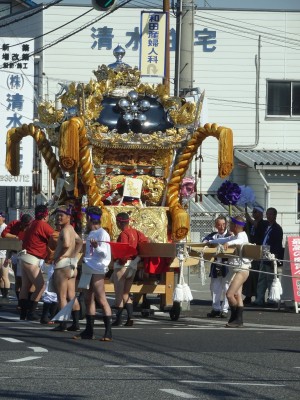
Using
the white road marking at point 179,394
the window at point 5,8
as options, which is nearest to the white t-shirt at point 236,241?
the white road marking at point 179,394

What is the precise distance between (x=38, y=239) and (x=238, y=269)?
3.19 m

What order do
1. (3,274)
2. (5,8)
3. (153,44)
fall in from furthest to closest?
(5,8)
(153,44)
(3,274)

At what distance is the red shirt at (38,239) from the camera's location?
19234mm

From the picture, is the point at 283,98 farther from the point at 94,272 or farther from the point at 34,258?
the point at 94,272

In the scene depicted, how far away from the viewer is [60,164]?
20000mm

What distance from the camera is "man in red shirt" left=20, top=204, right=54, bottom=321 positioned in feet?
63.0

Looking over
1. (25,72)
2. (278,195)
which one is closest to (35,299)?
(25,72)

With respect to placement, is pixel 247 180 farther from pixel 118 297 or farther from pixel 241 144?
pixel 118 297

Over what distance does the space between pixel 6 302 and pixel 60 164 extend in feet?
15.6

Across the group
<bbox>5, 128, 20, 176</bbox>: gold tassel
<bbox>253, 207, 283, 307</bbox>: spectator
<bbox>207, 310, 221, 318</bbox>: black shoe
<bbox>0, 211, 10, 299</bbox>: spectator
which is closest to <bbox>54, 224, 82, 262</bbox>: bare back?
<bbox>207, 310, 221, 318</bbox>: black shoe

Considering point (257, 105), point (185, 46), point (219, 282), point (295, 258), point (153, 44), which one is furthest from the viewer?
point (257, 105)

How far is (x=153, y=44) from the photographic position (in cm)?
2769

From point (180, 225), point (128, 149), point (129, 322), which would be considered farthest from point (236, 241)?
point (128, 149)

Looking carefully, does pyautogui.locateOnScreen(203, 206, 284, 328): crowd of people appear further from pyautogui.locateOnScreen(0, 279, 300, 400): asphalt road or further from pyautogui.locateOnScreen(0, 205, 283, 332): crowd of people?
pyautogui.locateOnScreen(0, 279, 300, 400): asphalt road
